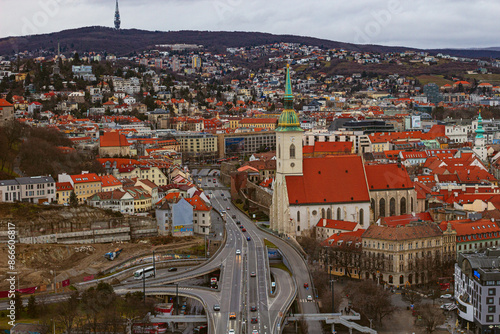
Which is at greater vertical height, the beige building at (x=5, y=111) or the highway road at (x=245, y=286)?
the beige building at (x=5, y=111)

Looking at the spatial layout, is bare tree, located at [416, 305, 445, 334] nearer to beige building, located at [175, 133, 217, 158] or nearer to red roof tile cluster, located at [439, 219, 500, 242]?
red roof tile cluster, located at [439, 219, 500, 242]

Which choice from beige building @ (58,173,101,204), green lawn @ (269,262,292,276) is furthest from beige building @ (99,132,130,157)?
green lawn @ (269,262,292,276)

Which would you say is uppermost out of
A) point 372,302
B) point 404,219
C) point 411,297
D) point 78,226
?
point 404,219

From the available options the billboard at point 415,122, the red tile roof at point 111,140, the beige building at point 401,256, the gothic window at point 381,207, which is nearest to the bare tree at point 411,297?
the beige building at point 401,256

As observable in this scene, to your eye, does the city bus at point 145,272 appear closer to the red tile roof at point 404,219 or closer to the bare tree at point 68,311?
the bare tree at point 68,311

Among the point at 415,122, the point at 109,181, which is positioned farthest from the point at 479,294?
the point at 415,122

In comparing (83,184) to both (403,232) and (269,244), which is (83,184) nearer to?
(269,244)

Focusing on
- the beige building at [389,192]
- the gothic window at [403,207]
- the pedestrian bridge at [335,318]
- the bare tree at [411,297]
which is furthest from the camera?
the gothic window at [403,207]
